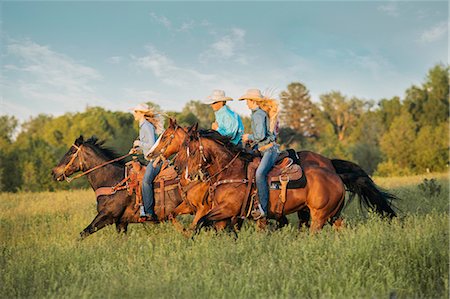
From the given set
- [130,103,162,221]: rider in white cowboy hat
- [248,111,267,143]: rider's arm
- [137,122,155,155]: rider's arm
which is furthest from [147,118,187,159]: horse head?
[248,111,267,143]: rider's arm

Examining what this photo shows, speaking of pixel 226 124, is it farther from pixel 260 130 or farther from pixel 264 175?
pixel 264 175

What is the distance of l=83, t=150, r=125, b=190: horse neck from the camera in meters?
9.27

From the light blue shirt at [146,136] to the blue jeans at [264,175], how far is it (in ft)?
7.47

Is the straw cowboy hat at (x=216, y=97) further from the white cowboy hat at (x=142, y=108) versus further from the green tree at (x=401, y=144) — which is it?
the green tree at (x=401, y=144)

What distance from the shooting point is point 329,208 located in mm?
8000

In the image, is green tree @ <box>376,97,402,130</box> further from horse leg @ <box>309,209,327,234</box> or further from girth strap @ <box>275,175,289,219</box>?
girth strap @ <box>275,175,289,219</box>

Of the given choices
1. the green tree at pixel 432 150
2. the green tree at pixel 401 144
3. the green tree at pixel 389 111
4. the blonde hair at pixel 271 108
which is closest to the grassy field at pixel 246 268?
the blonde hair at pixel 271 108

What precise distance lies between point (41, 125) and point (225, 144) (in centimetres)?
6825

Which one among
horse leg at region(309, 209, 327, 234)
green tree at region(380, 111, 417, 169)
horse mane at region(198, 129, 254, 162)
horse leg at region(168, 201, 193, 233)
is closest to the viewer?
horse leg at region(309, 209, 327, 234)

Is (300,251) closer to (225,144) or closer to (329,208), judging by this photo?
(329,208)

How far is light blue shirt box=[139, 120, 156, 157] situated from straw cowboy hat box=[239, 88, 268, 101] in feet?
6.33

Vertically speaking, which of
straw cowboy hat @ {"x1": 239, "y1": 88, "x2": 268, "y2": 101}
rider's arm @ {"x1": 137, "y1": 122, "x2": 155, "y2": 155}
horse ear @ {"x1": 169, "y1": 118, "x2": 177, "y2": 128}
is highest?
straw cowboy hat @ {"x1": 239, "y1": 88, "x2": 268, "y2": 101}

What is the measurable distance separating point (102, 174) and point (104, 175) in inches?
1.8

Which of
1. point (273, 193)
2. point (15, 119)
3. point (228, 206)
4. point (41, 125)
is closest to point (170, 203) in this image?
point (228, 206)
